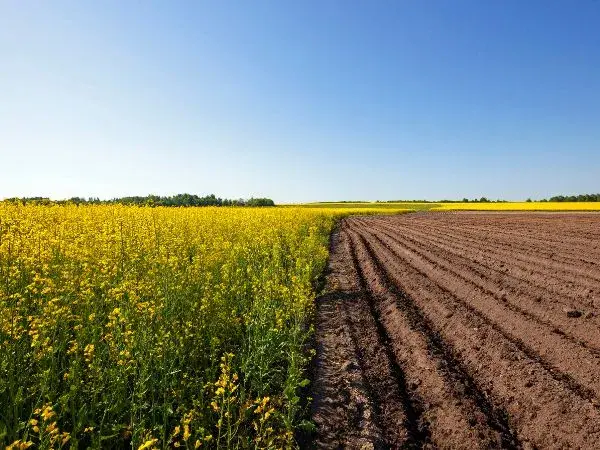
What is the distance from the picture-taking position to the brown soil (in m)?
4.51

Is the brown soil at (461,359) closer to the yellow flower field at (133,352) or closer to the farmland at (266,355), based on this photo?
the farmland at (266,355)

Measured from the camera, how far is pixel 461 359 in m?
6.32

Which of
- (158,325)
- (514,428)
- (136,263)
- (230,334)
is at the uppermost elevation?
(136,263)

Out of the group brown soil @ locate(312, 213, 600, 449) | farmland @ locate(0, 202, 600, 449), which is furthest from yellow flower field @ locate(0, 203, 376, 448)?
brown soil @ locate(312, 213, 600, 449)

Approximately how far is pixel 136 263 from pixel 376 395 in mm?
4549

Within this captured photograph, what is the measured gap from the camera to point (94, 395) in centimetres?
357

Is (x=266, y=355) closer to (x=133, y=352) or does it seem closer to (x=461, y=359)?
(x=133, y=352)

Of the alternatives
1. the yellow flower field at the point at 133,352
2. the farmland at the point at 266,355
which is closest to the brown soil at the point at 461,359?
the farmland at the point at 266,355

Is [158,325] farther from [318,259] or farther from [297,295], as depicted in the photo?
[318,259]

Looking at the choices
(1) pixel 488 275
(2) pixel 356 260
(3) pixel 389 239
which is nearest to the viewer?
(1) pixel 488 275

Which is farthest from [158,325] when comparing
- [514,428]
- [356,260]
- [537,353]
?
[356,260]

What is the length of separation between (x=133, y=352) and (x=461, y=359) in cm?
478

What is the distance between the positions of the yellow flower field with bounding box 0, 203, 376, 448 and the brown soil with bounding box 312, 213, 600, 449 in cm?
74

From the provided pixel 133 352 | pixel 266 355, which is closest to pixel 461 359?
pixel 266 355
